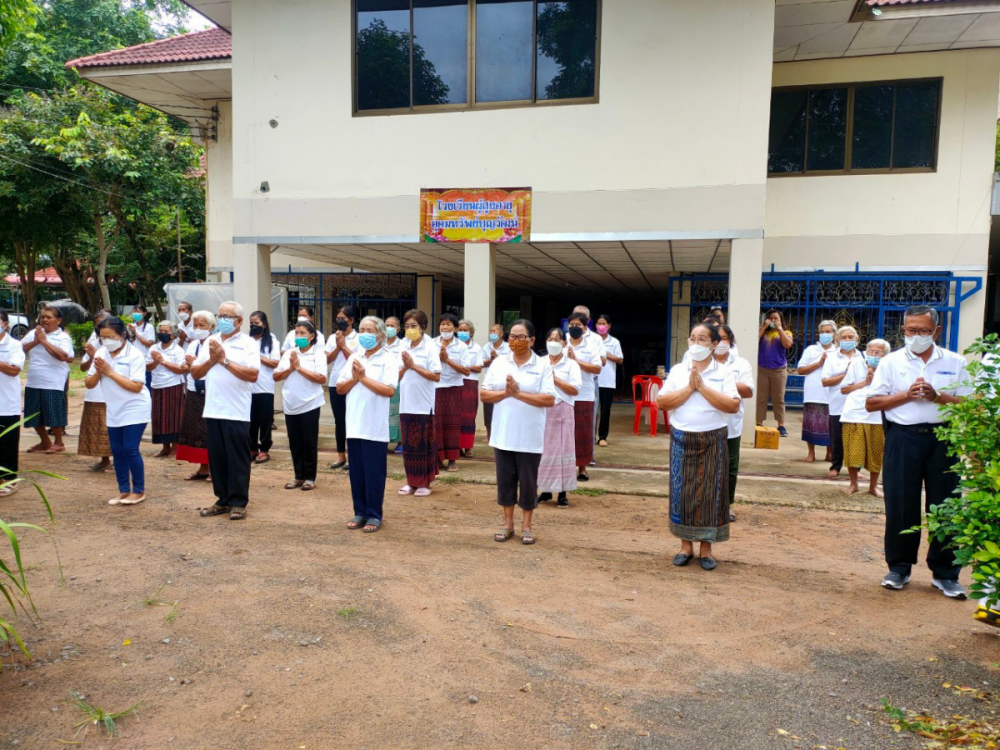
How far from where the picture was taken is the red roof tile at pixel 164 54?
12.3 metres

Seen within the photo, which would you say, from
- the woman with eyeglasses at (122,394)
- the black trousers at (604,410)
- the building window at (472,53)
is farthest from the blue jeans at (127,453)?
the building window at (472,53)

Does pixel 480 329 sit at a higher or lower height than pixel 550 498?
higher

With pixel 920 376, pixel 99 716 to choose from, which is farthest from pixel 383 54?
pixel 99 716

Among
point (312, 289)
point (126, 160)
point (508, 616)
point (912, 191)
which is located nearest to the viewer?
point (508, 616)

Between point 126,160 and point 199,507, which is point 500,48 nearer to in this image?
point 199,507

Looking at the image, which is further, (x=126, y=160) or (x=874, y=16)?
(x=126, y=160)

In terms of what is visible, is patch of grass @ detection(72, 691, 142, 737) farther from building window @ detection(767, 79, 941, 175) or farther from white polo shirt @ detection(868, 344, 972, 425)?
building window @ detection(767, 79, 941, 175)

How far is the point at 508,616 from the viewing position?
4.17 meters

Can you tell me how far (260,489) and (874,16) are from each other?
10.2 metres

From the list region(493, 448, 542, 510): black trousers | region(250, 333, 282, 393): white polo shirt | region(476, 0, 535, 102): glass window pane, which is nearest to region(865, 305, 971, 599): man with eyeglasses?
region(493, 448, 542, 510): black trousers

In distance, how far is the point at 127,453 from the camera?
20.6 ft

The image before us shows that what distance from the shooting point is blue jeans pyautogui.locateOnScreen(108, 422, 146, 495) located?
244 inches

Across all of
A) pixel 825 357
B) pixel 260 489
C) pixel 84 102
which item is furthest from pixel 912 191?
pixel 84 102

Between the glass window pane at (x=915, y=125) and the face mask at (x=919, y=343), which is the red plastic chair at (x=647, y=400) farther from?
the face mask at (x=919, y=343)
